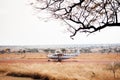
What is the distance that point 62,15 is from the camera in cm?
596

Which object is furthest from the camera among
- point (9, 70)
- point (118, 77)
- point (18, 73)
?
point (9, 70)

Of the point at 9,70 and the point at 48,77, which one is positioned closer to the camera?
the point at 48,77

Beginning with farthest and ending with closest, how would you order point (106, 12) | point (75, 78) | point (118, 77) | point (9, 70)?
point (9, 70) < point (118, 77) < point (75, 78) < point (106, 12)

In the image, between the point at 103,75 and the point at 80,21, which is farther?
the point at 103,75

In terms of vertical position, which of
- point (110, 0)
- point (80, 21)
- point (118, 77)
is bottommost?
point (118, 77)

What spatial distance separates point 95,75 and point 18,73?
345 cm

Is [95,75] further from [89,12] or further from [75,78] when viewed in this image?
[89,12]

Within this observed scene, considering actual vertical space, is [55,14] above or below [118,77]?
above

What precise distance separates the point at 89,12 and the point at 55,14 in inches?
28.2

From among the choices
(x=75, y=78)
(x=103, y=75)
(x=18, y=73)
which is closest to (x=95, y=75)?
(x=103, y=75)

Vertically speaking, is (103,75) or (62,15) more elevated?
(62,15)

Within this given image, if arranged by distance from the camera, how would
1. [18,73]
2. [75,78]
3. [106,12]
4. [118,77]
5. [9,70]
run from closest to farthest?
[106,12] → [75,78] → [118,77] → [18,73] → [9,70]

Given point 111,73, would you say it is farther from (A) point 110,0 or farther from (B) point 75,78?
(A) point 110,0

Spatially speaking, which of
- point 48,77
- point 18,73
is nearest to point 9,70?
point 18,73
